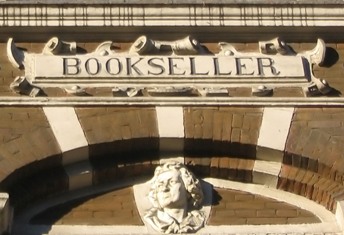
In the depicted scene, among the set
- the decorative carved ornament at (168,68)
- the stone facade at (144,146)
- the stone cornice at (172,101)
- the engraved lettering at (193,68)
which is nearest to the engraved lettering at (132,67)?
the decorative carved ornament at (168,68)

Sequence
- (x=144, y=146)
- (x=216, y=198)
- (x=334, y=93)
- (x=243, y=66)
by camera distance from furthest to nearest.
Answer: (x=243, y=66) < (x=334, y=93) < (x=144, y=146) < (x=216, y=198)

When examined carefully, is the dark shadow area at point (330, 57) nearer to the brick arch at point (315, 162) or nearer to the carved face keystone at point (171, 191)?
the brick arch at point (315, 162)

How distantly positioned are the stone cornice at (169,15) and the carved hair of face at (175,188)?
1.32 metres

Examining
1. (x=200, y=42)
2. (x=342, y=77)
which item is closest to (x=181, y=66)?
(x=200, y=42)

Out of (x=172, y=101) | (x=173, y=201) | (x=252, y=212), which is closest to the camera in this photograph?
(x=173, y=201)

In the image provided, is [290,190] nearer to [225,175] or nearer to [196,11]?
[225,175]

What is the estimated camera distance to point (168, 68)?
41.8 ft

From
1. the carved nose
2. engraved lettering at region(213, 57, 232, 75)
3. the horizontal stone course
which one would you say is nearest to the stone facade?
the horizontal stone course

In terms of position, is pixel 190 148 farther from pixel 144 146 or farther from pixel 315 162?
pixel 315 162

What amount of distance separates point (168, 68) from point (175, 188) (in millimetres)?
1144

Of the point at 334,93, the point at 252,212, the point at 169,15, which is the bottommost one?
the point at 252,212

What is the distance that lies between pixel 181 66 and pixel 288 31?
2.95ft

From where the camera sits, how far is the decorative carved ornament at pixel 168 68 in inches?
496

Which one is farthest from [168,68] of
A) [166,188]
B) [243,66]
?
[166,188]
